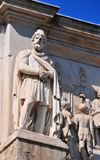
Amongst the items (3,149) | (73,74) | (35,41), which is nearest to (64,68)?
(73,74)

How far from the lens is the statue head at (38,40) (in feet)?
49.8

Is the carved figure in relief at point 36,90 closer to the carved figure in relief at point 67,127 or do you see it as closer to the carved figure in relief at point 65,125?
the carved figure in relief at point 65,125

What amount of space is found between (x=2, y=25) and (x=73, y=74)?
217cm

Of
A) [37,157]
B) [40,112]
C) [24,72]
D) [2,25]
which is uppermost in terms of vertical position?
[2,25]

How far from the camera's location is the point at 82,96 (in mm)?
15977

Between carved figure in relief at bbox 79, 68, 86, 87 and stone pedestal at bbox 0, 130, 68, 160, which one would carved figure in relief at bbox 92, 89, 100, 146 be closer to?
carved figure in relief at bbox 79, 68, 86, 87

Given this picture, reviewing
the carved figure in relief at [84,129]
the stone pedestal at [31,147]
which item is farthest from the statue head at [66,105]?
the stone pedestal at [31,147]

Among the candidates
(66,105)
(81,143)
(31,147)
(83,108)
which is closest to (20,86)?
(66,105)

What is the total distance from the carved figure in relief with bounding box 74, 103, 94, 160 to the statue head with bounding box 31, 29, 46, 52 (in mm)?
1765

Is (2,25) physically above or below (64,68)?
above

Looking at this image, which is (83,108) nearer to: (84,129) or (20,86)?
(84,129)

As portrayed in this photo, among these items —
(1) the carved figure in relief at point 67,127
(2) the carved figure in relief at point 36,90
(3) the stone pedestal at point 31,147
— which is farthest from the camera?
(1) the carved figure in relief at point 67,127

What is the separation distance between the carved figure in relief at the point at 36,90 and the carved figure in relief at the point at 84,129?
916 millimetres

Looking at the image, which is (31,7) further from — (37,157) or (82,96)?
(37,157)
